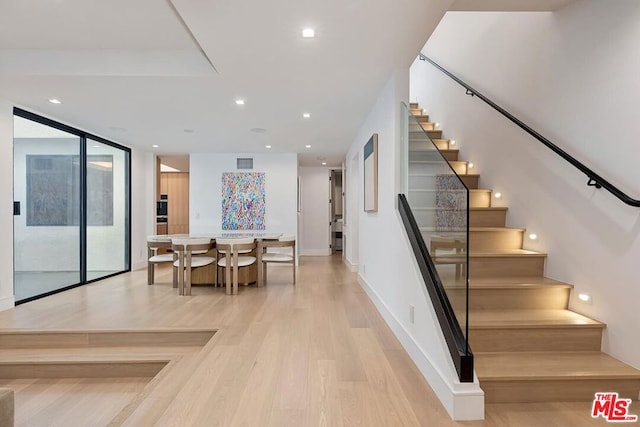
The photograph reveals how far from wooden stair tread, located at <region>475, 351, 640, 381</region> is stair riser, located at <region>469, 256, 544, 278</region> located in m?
0.68

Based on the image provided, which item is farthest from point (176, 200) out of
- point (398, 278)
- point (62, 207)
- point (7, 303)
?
point (398, 278)

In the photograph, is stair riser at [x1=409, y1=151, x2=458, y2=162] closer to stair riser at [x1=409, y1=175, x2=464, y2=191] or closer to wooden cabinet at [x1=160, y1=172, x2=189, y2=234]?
stair riser at [x1=409, y1=175, x2=464, y2=191]

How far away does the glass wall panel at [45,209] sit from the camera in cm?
441

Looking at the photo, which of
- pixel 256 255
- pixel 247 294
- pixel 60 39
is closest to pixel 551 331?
pixel 247 294

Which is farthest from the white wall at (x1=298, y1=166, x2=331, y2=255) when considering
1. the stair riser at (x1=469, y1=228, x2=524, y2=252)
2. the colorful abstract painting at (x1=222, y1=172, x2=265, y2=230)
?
the stair riser at (x1=469, y1=228, x2=524, y2=252)

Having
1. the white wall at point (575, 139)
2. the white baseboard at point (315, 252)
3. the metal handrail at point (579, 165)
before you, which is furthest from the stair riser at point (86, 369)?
the white baseboard at point (315, 252)

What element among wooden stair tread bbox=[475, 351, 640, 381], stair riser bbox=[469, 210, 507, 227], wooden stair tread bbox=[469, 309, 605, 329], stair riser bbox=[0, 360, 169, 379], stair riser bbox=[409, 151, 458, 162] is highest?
stair riser bbox=[409, 151, 458, 162]

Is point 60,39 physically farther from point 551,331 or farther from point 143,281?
point 551,331

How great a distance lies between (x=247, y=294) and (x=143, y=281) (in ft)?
7.40

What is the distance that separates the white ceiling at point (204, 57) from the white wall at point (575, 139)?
1.14 meters

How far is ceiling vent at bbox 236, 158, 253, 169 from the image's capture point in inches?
305

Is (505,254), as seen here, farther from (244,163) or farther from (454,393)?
(244,163)

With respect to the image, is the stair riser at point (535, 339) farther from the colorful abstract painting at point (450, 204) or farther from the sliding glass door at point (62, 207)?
the sliding glass door at point (62, 207)

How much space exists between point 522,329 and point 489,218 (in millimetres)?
1333
